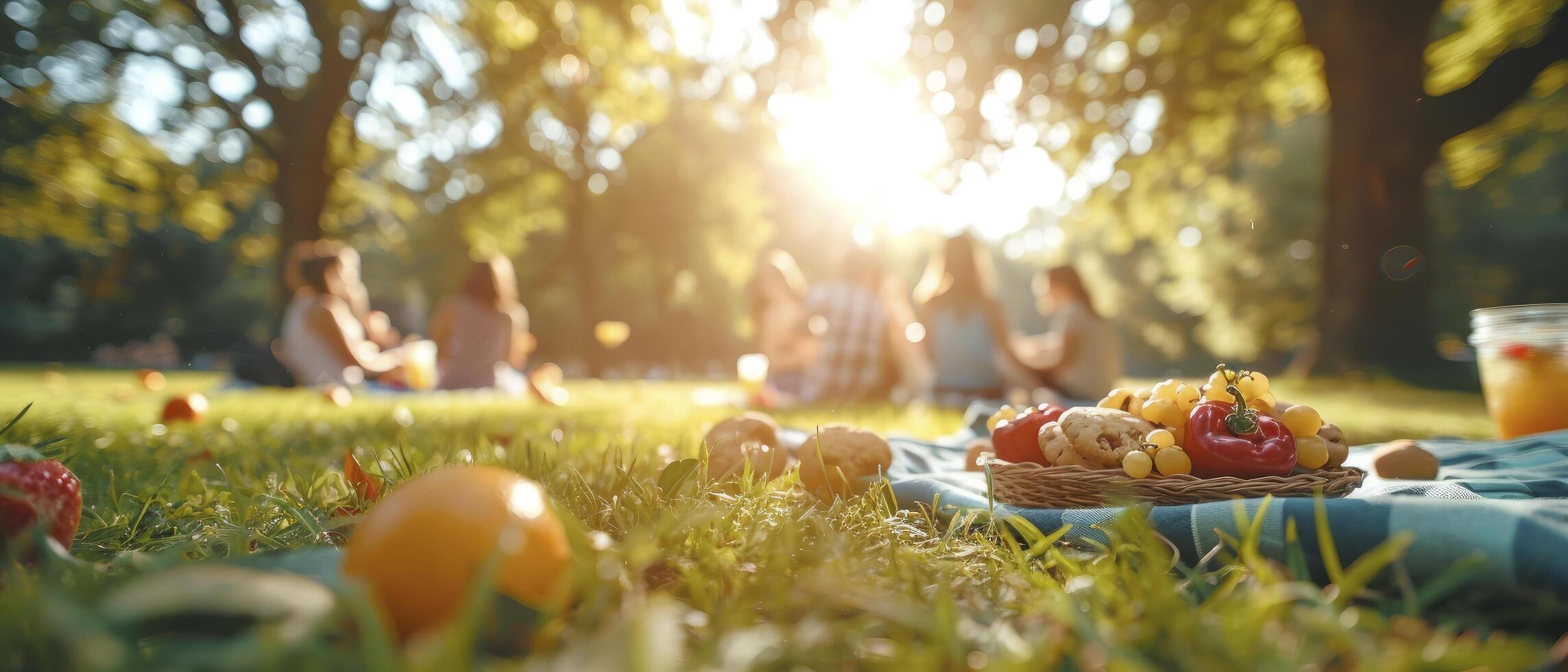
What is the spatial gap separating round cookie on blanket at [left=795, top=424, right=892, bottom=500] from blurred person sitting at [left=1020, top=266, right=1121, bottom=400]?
4503 millimetres

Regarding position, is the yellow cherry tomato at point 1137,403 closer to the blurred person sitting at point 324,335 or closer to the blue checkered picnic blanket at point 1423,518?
the blue checkered picnic blanket at point 1423,518

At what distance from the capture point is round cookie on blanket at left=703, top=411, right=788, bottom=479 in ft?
6.18

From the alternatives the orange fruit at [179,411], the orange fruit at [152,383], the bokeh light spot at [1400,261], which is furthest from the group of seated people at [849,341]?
the bokeh light spot at [1400,261]

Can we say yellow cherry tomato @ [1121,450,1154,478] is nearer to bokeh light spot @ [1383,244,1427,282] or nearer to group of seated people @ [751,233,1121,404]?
group of seated people @ [751,233,1121,404]

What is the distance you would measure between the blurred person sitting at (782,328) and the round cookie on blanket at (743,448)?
4.79m

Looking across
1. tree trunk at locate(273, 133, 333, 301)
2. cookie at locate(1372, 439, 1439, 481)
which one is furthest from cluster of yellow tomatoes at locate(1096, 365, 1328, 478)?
tree trunk at locate(273, 133, 333, 301)

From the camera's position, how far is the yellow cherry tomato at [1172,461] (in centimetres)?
156

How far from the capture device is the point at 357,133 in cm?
1174

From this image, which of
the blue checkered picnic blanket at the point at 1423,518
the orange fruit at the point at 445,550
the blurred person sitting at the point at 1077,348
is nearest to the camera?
the orange fruit at the point at 445,550

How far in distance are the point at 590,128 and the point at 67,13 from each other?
33.9 ft

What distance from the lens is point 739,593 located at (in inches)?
42.0

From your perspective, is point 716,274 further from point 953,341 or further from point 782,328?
point 953,341

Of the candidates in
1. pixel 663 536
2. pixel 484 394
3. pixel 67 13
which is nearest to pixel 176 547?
pixel 663 536

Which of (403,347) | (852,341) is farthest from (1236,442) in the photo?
(403,347)
